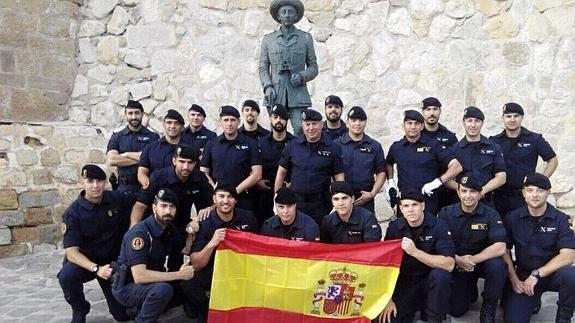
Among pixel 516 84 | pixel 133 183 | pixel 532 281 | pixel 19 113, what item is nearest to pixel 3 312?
pixel 133 183

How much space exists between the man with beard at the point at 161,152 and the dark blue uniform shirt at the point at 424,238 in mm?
2442

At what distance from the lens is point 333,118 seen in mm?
6617

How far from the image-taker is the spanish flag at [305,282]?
5.05m

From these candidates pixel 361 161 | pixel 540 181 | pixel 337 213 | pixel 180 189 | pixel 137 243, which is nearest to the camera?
pixel 137 243

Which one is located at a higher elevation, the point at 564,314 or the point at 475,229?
the point at 475,229

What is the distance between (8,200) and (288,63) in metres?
4.23

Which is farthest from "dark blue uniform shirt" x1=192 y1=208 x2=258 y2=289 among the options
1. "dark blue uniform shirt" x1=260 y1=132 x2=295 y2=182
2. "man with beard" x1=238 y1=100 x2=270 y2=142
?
"man with beard" x1=238 y1=100 x2=270 y2=142

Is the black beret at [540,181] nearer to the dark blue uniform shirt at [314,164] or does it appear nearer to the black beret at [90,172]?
the dark blue uniform shirt at [314,164]


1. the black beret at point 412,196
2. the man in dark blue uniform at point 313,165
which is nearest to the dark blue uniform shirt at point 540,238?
the black beret at point 412,196

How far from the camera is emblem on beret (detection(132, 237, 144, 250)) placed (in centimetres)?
497

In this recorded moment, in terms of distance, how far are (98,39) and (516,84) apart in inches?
251

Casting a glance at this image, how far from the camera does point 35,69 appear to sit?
9.02m

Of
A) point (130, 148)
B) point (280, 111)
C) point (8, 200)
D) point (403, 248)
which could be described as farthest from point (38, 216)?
point (403, 248)

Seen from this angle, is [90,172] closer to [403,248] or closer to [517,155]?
[403,248]
